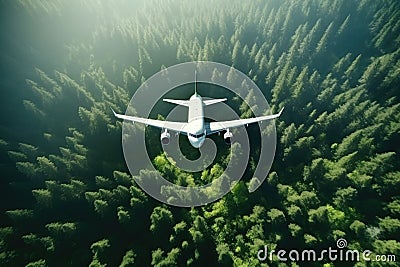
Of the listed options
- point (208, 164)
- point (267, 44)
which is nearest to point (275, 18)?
point (267, 44)

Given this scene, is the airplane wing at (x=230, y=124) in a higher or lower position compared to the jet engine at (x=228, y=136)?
higher

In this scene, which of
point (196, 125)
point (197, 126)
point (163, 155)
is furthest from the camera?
point (163, 155)

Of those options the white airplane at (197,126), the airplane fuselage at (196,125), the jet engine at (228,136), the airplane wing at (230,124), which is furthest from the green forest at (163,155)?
the airplane fuselage at (196,125)

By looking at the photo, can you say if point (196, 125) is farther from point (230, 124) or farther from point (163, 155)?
point (163, 155)

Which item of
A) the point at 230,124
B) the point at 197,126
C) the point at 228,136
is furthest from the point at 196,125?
the point at 230,124

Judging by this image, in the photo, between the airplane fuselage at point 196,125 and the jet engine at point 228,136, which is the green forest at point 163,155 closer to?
the jet engine at point 228,136

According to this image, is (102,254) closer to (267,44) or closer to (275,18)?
(267,44)
